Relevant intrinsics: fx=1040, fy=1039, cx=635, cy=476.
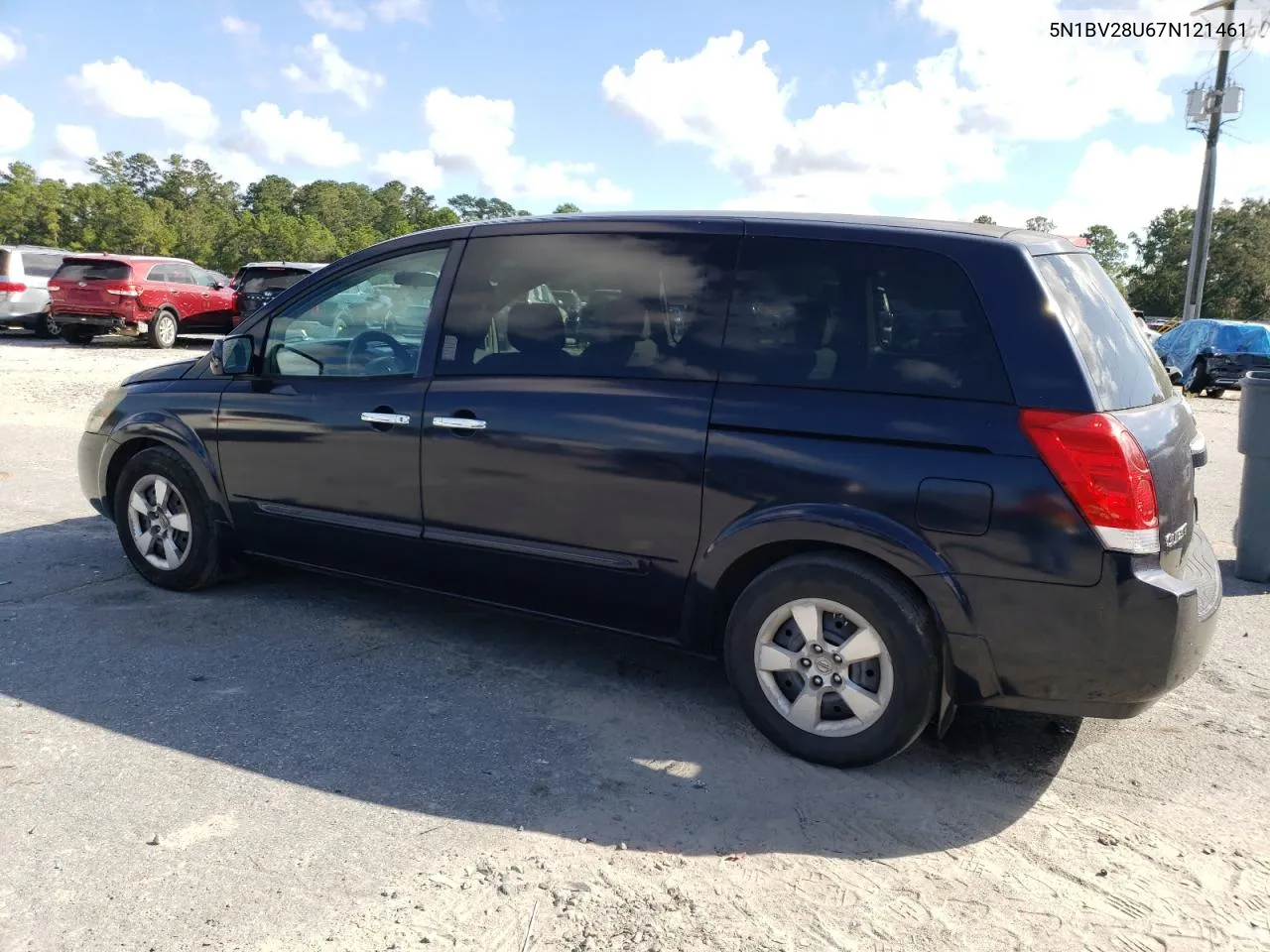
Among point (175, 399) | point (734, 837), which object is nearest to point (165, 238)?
point (175, 399)

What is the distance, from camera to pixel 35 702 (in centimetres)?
397

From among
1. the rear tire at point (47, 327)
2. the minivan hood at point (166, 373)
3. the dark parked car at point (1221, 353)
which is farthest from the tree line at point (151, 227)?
the minivan hood at point (166, 373)

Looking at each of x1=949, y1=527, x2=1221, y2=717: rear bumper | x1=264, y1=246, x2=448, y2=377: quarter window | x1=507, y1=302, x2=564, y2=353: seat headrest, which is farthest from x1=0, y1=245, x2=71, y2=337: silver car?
x1=949, y1=527, x2=1221, y2=717: rear bumper

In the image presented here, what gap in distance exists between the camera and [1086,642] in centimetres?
322

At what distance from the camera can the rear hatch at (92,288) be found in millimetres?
19281

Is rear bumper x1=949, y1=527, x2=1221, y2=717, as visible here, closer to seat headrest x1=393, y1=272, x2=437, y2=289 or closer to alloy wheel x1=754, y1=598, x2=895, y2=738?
alloy wheel x1=754, y1=598, x2=895, y2=738

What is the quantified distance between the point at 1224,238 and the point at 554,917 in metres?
70.7

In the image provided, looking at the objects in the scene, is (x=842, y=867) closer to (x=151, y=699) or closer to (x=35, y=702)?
(x=151, y=699)

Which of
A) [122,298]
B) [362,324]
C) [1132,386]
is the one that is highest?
[122,298]

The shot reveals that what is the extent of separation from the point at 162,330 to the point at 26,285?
3.15 m

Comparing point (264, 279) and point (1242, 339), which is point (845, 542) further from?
point (1242, 339)

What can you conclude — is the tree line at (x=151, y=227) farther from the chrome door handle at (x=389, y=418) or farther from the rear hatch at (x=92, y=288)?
the chrome door handle at (x=389, y=418)

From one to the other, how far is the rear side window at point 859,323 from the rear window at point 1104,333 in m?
0.28

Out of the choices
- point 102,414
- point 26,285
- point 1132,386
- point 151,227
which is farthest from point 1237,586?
point 151,227
